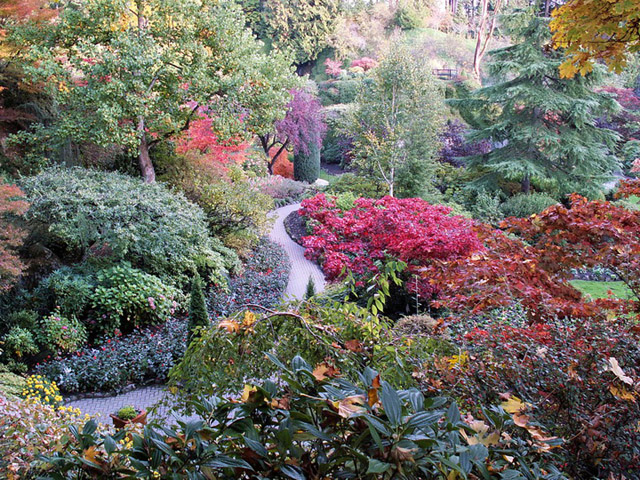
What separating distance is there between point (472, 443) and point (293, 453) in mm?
425

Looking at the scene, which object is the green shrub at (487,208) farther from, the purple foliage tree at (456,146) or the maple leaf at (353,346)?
the maple leaf at (353,346)

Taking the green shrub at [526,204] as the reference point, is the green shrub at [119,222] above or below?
above

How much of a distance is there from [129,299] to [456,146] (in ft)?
50.6

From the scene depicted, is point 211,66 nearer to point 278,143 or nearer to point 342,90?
point 278,143

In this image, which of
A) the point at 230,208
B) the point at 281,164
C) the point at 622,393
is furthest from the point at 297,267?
the point at 281,164

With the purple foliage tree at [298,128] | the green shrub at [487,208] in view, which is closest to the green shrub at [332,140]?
the purple foliage tree at [298,128]

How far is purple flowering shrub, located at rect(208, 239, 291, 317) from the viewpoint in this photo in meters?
8.27

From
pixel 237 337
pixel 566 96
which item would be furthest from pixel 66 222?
pixel 566 96

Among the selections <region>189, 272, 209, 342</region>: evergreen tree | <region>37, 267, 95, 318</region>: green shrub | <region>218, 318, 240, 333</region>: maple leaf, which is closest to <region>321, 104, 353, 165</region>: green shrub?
<region>37, 267, 95, 318</region>: green shrub

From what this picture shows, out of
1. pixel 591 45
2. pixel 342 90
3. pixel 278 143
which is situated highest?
pixel 591 45

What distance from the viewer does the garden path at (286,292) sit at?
5.59m

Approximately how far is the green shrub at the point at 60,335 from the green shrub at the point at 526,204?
11521 millimetres

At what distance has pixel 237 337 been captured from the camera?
6.21ft

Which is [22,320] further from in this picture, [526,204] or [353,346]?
[526,204]
